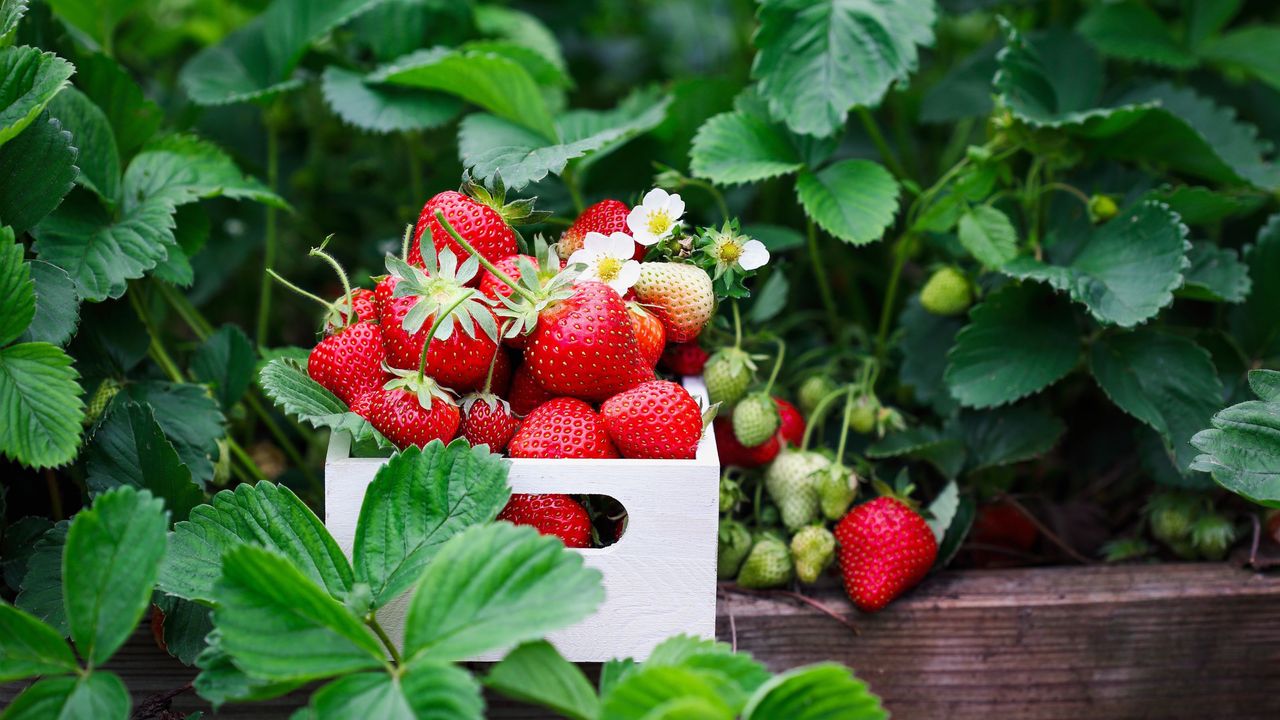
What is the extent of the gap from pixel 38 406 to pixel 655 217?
52 centimetres

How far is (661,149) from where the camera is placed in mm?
1279

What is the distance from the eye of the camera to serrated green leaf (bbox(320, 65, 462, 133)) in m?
1.18

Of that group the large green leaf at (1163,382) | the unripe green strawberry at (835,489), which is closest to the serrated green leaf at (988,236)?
the large green leaf at (1163,382)

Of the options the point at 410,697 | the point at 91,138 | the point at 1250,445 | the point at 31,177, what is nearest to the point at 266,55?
the point at 91,138

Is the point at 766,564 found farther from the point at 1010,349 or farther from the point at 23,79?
the point at 23,79

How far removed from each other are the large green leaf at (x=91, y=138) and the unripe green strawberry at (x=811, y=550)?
75 cm

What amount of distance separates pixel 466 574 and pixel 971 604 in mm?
560

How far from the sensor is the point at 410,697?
0.62 meters

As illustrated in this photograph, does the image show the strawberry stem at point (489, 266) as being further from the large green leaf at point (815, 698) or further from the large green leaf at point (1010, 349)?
the large green leaf at point (1010, 349)

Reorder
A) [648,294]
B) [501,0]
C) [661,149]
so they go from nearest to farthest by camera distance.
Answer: [648,294] < [661,149] < [501,0]

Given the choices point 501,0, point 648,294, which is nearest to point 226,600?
point 648,294

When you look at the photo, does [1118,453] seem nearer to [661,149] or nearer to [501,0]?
[661,149]

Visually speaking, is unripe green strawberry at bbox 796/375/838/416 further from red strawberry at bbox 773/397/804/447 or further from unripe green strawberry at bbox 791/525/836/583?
unripe green strawberry at bbox 791/525/836/583

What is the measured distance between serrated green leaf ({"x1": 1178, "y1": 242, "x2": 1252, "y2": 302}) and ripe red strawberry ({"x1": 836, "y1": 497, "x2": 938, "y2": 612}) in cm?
39
